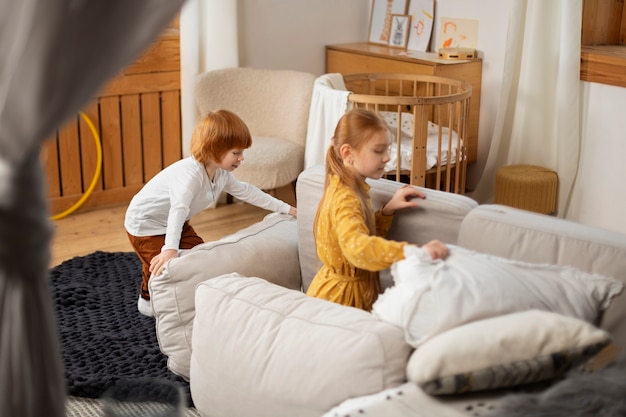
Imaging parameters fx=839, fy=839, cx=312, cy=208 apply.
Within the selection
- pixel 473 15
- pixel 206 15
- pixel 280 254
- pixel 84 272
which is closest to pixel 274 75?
pixel 206 15

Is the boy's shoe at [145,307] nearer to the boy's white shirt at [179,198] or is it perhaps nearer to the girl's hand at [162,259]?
the boy's white shirt at [179,198]

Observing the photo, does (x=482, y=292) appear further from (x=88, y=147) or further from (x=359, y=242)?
(x=88, y=147)

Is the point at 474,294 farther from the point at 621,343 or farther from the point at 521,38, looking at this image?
the point at 521,38

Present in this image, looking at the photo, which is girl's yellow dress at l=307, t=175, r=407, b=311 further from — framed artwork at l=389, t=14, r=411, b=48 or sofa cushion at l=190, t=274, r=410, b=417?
framed artwork at l=389, t=14, r=411, b=48

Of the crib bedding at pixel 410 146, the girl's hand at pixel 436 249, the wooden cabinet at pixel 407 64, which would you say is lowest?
the crib bedding at pixel 410 146

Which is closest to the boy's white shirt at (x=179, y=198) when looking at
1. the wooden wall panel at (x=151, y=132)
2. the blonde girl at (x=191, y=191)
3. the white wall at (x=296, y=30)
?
the blonde girl at (x=191, y=191)

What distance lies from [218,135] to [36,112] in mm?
1152

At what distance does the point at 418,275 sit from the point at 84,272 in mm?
1949

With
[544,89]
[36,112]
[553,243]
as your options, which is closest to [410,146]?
[544,89]

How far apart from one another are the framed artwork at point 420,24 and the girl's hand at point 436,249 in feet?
8.97

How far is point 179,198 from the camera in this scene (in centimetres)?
241

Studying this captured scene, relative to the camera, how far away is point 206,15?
156 inches

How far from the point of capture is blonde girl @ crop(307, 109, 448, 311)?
179cm

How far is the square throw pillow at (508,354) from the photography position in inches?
54.9
